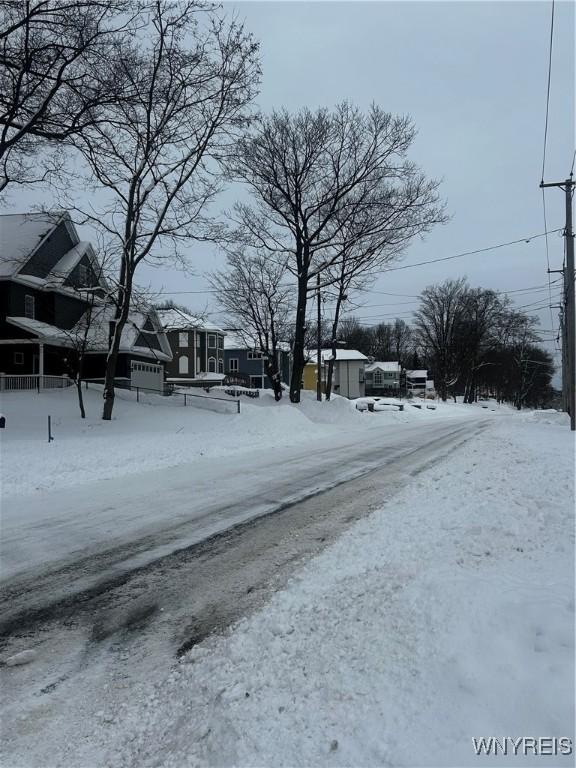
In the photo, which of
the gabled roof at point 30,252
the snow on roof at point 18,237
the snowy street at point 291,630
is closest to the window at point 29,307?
the gabled roof at point 30,252

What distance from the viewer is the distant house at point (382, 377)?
86.3 metres

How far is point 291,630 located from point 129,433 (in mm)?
15214

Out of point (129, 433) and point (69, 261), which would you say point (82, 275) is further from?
point (129, 433)

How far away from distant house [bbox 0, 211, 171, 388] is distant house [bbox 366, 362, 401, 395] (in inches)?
2318

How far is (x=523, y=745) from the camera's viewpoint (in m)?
2.40

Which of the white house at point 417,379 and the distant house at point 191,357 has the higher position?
the distant house at point 191,357

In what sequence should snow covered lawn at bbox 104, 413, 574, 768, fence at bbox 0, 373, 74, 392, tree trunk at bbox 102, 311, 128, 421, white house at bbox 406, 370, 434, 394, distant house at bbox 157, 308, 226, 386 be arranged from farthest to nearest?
1. white house at bbox 406, 370, 434, 394
2. distant house at bbox 157, 308, 226, 386
3. fence at bbox 0, 373, 74, 392
4. tree trunk at bbox 102, 311, 128, 421
5. snow covered lawn at bbox 104, 413, 574, 768

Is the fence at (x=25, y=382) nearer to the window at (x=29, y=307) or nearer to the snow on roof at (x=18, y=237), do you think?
the window at (x=29, y=307)

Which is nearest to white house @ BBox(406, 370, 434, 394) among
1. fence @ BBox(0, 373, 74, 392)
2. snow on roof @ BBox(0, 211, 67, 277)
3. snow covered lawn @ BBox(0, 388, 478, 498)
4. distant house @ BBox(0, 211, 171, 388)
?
snow covered lawn @ BBox(0, 388, 478, 498)

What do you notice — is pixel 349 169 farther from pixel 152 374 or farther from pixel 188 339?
pixel 188 339

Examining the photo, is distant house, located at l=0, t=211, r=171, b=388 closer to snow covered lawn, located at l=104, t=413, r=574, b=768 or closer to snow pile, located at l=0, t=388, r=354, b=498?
snow pile, located at l=0, t=388, r=354, b=498

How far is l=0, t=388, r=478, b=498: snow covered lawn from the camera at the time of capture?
10750mm

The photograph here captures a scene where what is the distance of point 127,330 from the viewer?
32250 mm

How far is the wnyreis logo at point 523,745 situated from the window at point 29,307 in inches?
1195
